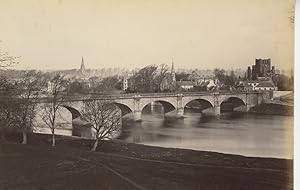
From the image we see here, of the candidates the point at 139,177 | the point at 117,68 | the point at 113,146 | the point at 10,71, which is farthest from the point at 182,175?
the point at 10,71

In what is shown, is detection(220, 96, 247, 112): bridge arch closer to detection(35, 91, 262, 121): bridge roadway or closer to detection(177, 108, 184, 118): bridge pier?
detection(35, 91, 262, 121): bridge roadway

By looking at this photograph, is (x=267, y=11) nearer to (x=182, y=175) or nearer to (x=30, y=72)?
(x=182, y=175)

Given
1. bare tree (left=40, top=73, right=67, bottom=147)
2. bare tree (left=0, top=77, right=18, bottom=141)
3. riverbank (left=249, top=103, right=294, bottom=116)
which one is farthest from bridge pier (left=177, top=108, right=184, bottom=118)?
bare tree (left=0, top=77, right=18, bottom=141)

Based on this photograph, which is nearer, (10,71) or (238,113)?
(10,71)

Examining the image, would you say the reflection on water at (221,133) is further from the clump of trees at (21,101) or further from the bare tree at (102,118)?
the clump of trees at (21,101)

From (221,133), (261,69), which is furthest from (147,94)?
(261,69)

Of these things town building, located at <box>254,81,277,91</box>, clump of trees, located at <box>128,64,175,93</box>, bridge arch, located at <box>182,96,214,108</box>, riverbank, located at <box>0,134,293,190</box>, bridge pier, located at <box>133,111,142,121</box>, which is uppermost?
clump of trees, located at <box>128,64,175,93</box>

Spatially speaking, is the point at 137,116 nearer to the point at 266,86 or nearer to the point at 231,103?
the point at 231,103
